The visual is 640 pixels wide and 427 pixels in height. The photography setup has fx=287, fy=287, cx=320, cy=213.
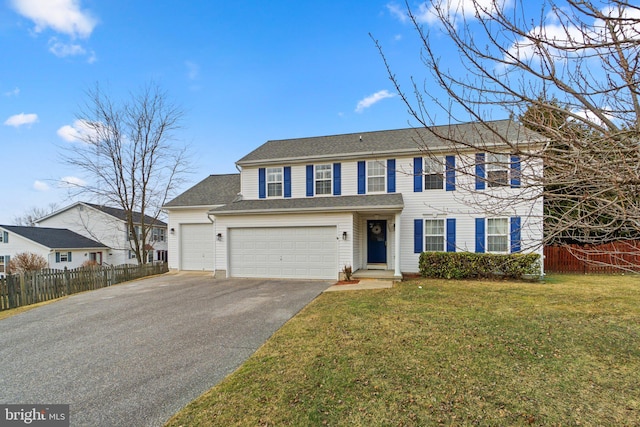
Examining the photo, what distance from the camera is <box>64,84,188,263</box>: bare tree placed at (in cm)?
1670

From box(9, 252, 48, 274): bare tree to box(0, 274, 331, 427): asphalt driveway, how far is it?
17.9m

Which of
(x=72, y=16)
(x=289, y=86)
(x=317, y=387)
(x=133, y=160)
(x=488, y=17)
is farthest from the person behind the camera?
(x=133, y=160)

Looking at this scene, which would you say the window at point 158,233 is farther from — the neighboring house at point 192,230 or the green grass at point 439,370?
the green grass at point 439,370

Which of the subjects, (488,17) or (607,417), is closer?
(488,17)

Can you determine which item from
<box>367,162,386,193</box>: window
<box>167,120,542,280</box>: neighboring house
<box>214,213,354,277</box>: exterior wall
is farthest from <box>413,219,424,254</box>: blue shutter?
<box>214,213,354,277</box>: exterior wall

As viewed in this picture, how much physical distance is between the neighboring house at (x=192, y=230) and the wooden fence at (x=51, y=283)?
8.31ft

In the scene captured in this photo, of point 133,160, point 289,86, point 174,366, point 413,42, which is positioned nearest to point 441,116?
point 413,42

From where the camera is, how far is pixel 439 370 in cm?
389

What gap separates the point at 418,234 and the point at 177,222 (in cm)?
1176

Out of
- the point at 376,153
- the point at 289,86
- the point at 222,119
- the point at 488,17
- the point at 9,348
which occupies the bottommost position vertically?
the point at 9,348

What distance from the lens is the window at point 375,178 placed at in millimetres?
12516

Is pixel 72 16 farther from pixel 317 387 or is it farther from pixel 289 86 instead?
pixel 317 387

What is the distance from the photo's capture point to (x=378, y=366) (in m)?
4.01

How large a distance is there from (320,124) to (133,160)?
1171 centimetres
